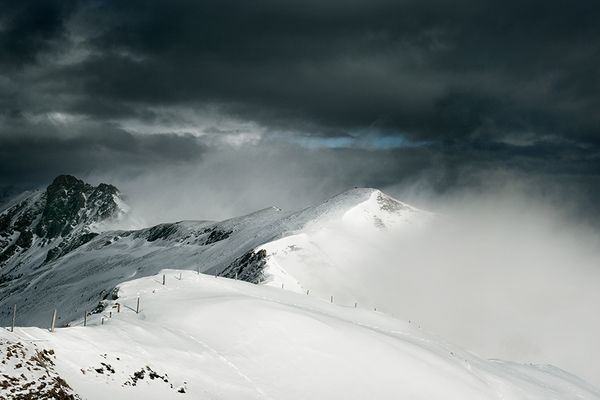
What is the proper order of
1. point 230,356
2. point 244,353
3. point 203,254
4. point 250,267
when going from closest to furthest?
1. point 230,356
2. point 244,353
3. point 250,267
4. point 203,254

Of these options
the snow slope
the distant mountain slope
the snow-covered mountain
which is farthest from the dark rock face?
the snow slope

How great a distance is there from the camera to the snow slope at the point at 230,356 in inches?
640

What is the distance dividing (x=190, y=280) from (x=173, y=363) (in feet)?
54.9

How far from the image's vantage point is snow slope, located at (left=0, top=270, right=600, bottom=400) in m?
16.3

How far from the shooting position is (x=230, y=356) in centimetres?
2220

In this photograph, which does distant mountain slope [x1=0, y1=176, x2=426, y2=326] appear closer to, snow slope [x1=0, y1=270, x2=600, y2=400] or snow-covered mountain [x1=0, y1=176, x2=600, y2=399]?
snow-covered mountain [x1=0, y1=176, x2=600, y2=399]

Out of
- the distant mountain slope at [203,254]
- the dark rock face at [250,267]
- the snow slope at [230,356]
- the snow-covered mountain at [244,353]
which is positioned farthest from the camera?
the distant mountain slope at [203,254]

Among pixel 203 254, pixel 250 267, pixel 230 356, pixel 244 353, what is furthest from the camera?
pixel 203 254

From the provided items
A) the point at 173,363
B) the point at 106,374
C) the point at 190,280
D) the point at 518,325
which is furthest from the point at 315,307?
the point at 518,325

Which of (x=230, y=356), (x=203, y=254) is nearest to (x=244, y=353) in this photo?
(x=230, y=356)

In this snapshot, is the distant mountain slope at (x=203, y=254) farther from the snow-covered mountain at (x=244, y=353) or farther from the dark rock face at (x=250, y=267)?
the snow-covered mountain at (x=244, y=353)

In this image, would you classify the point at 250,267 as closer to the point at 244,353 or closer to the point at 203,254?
the point at 203,254

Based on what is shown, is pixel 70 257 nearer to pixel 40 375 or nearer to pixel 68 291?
pixel 68 291

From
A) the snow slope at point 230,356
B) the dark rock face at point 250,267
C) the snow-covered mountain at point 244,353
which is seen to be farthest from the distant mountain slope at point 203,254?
the snow slope at point 230,356
